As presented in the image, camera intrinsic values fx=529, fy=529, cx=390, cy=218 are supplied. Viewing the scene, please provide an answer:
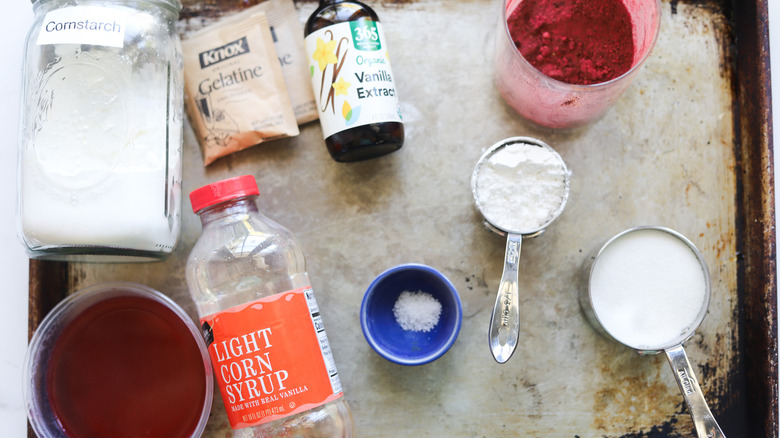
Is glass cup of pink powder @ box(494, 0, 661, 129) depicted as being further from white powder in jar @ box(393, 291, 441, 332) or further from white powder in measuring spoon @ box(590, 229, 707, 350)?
white powder in jar @ box(393, 291, 441, 332)

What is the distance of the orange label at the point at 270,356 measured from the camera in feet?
2.83

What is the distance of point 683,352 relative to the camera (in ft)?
3.14

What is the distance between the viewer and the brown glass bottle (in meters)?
0.97

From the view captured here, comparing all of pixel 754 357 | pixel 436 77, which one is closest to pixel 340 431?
pixel 436 77

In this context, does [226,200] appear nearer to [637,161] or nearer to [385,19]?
[385,19]

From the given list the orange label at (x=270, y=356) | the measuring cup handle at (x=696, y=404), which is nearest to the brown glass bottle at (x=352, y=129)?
the orange label at (x=270, y=356)

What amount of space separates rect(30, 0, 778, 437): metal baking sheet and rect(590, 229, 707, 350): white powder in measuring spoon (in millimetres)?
87

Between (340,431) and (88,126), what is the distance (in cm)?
69

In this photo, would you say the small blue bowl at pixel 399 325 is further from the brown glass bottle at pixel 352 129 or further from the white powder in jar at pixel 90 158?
the white powder in jar at pixel 90 158

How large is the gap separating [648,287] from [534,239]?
0.23 meters

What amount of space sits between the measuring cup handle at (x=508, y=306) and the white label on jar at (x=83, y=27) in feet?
2.49

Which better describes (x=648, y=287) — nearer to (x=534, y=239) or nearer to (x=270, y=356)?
(x=534, y=239)

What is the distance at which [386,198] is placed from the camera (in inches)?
43.1

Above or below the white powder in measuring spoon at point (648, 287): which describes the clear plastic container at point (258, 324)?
above
